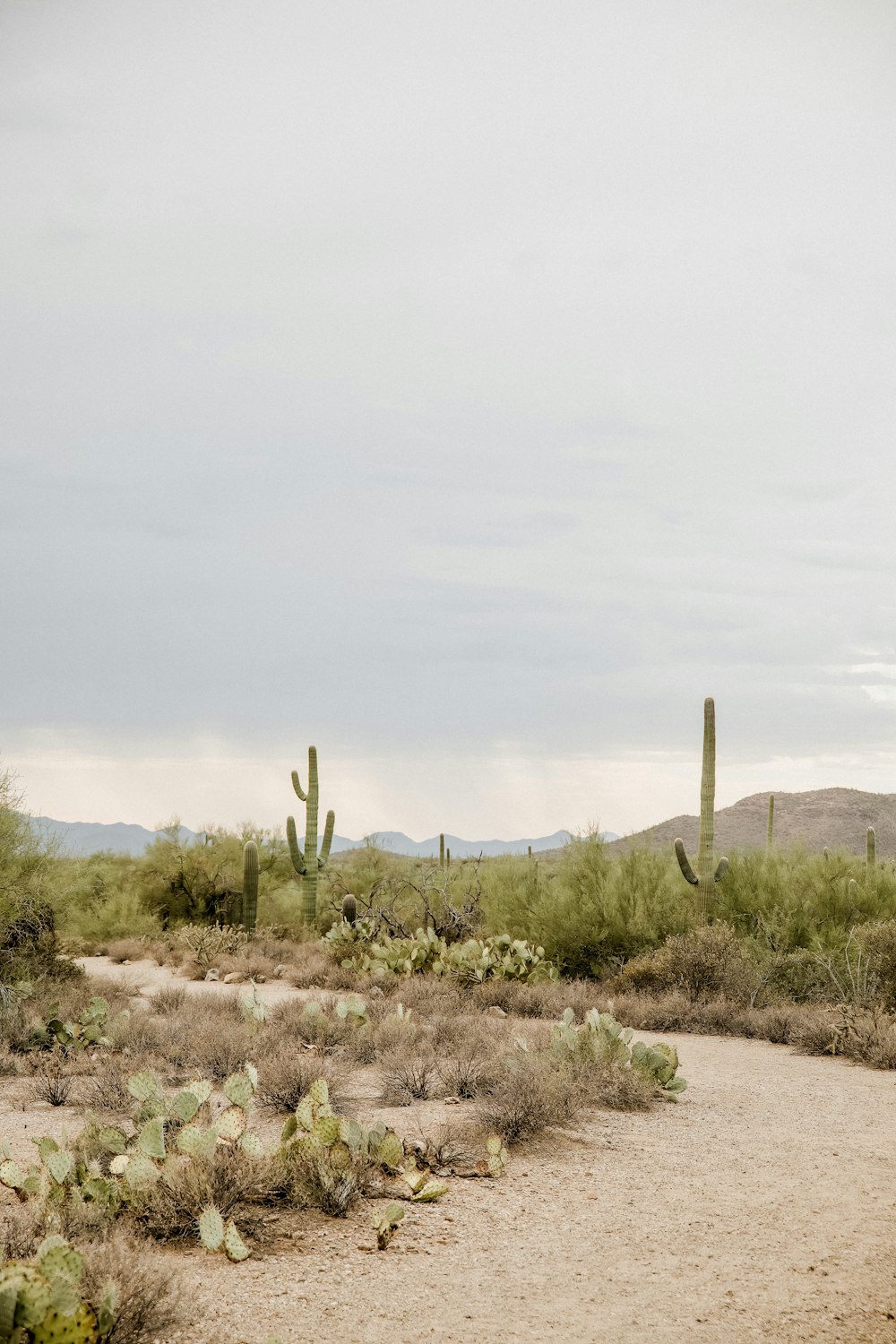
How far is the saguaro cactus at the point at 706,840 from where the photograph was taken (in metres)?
16.3

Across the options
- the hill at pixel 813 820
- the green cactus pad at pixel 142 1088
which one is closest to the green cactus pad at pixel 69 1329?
the green cactus pad at pixel 142 1088

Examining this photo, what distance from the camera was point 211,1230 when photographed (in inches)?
189

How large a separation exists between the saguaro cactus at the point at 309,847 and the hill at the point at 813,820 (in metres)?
48.4

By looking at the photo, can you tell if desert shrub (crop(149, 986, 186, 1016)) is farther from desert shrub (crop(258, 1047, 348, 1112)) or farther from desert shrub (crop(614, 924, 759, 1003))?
desert shrub (crop(614, 924, 759, 1003))

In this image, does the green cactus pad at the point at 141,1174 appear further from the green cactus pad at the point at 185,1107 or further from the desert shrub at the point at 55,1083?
the desert shrub at the point at 55,1083

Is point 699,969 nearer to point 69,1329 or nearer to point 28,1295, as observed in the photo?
point 69,1329

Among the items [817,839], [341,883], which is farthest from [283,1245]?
[817,839]

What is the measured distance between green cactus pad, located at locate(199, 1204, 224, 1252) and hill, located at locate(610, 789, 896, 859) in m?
65.4

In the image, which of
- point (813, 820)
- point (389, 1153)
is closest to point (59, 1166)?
point (389, 1153)

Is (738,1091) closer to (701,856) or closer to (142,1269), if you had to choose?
(142,1269)

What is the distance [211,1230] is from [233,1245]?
0.42ft

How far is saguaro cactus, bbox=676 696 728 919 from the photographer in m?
16.3

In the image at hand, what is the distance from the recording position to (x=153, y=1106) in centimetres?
606

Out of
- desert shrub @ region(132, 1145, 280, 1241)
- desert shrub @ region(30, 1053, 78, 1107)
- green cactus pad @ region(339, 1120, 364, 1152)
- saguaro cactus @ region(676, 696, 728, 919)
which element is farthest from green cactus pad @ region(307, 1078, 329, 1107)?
saguaro cactus @ region(676, 696, 728, 919)
